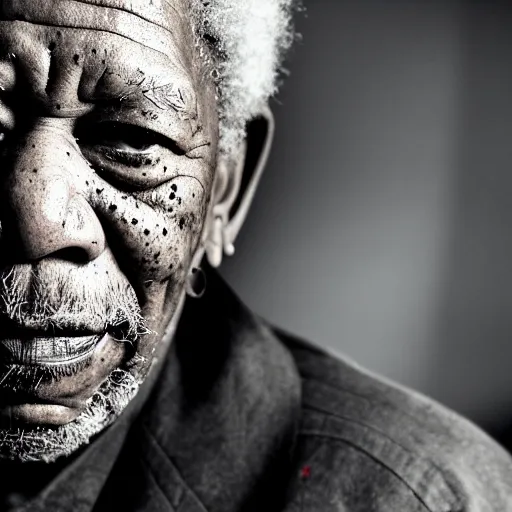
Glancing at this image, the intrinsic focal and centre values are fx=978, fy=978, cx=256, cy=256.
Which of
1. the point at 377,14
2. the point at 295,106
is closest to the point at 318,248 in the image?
the point at 295,106

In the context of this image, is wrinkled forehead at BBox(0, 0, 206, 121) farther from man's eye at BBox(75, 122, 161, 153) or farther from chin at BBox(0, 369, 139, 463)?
chin at BBox(0, 369, 139, 463)

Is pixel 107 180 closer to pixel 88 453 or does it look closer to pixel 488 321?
pixel 88 453

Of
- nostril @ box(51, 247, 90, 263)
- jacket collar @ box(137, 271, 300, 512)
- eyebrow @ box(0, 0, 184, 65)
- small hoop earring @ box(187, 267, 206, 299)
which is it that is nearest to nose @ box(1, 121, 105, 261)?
nostril @ box(51, 247, 90, 263)

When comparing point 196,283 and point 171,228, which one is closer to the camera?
point 171,228

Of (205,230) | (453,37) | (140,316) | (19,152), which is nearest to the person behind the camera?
(19,152)

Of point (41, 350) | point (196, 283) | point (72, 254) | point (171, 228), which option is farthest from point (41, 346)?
point (196, 283)

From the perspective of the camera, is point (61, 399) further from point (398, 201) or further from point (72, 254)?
point (398, 201)

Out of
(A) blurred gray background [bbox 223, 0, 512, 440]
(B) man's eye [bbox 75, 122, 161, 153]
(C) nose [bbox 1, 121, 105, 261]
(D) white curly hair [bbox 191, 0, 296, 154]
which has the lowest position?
(A) blurred gray background [bbox 223, 0, 512, 440]

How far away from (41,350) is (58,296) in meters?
0.07

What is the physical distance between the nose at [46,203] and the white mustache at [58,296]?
2cm

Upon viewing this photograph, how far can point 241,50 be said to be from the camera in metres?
1.28

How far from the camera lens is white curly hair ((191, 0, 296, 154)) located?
121 cm

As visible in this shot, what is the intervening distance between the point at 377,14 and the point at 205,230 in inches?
46.3

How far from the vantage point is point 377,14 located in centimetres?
230
